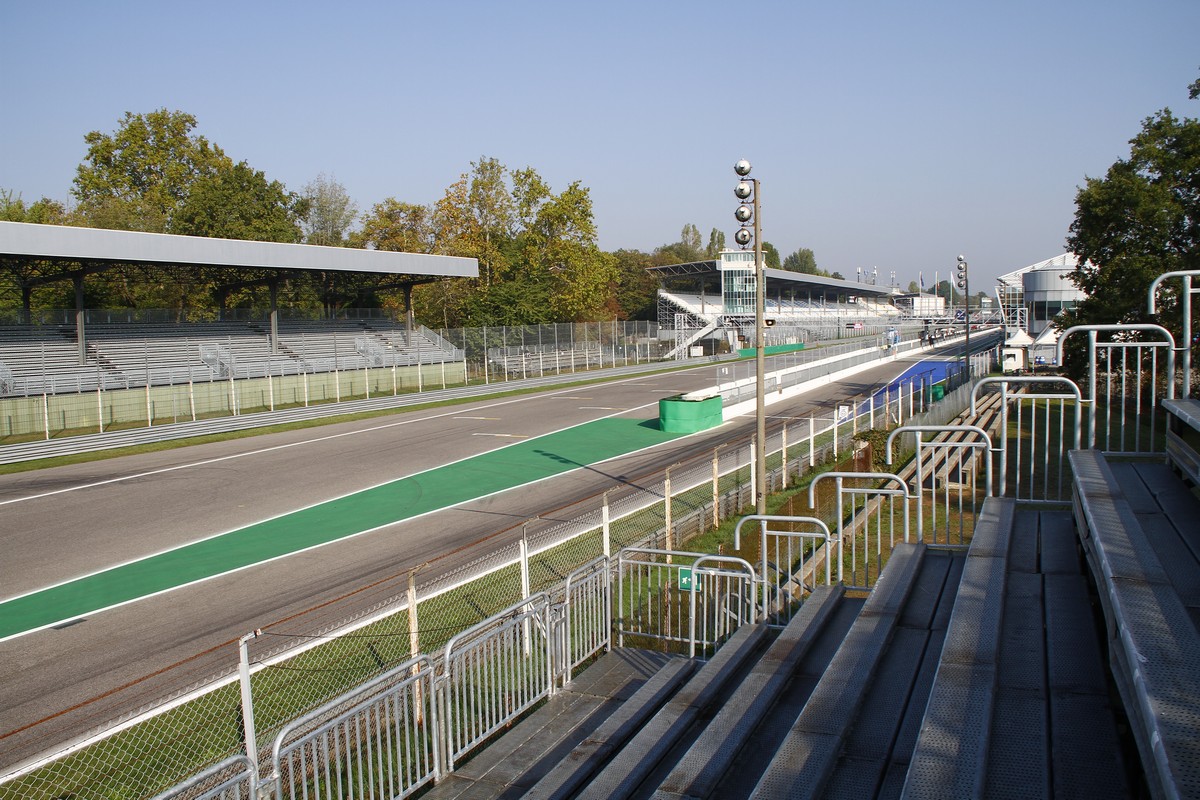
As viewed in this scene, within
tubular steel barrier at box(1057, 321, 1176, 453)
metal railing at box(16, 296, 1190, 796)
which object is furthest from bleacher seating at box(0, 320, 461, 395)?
tubular steel barrier at box(1057, 321, 1176, 453)

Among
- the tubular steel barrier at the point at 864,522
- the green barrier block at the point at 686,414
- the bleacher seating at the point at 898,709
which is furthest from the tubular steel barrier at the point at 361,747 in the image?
the green barrier block at the point at 686,414

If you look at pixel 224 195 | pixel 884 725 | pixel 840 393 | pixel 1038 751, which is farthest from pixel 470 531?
pixel 224 195

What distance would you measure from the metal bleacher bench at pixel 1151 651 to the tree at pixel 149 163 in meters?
69.4

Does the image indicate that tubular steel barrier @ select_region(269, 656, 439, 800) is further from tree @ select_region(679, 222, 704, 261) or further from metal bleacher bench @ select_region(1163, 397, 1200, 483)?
tree @ select_region(679, 222, 704, 261)

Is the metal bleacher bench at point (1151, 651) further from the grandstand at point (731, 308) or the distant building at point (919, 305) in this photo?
the distant building at point (919, 305)

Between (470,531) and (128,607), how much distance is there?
5.89 metres

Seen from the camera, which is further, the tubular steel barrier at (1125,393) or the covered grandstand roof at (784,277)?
the covered grandstand roof at (784,277)

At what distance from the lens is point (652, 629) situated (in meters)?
10.1

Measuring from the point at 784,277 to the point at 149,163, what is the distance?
2579 inches

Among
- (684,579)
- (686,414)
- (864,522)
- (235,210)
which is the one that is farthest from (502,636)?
(235,210)

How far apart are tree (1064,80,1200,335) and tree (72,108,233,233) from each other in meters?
61.4

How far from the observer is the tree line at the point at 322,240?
52625 millimetres

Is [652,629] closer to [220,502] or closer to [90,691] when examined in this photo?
[90,691]

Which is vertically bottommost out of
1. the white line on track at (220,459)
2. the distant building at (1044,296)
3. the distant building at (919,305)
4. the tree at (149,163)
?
the white line on track at (220,459)
